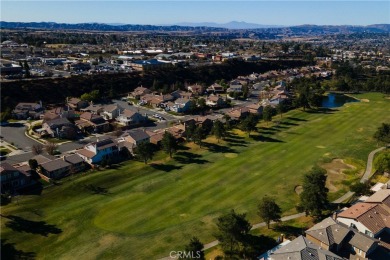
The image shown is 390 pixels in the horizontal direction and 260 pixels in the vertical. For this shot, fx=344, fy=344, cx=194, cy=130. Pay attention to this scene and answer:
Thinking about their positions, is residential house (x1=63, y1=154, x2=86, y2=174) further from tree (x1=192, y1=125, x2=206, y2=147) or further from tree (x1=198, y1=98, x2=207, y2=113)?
tree (x1=198, y1=98, x2=207, y2=113)

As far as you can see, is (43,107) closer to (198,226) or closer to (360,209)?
(198,226)

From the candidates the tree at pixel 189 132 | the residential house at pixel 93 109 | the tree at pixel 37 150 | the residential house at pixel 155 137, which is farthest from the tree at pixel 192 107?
the tree at pixel 37 150

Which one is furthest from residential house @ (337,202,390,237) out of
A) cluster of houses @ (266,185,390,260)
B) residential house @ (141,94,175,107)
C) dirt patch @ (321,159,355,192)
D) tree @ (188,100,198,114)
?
residential house @ (141,94,175,107)

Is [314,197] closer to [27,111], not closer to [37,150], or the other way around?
[37,150]

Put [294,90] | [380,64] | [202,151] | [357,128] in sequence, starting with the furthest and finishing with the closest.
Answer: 1. [380,64]
2. [294,90]
3. [357,128]
4. [202,151]

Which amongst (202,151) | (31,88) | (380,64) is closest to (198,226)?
(202,151)

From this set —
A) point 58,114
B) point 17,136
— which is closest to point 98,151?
point 17,136

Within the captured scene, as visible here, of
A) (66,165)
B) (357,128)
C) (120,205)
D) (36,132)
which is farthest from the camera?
(357,128)

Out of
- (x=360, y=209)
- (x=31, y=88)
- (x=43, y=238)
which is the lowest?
(x=43, y=238)

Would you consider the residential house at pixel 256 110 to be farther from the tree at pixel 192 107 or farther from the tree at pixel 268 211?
the tree at pixel 268 211
